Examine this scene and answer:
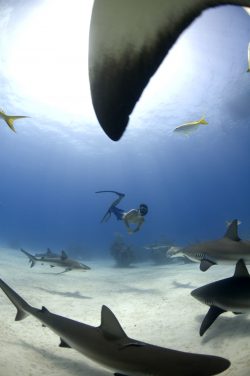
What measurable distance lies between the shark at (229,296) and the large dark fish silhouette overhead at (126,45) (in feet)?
9.36

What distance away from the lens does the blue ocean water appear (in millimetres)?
20016

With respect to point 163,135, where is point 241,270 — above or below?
below

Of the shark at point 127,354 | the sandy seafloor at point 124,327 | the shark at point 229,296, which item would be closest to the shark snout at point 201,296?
the shark at point 229,296

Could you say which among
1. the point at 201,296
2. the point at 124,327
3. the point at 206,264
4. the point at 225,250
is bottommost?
the point at 124,327

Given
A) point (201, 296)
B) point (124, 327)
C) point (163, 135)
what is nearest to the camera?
point (201, 296)

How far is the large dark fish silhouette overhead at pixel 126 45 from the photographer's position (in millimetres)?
1473

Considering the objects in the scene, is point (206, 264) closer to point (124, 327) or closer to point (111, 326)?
point (124, 327)

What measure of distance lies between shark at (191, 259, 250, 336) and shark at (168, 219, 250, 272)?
0.89 m

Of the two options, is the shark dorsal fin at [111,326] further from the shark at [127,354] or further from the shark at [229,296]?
the shark at [229,296]

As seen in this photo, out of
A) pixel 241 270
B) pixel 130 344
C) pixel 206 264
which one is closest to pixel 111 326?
pixel 130 344

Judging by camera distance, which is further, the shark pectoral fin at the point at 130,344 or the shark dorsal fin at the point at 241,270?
the shark dorsal fin at the point at 241,270

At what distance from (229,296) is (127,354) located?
157cm

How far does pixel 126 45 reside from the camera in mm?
1606

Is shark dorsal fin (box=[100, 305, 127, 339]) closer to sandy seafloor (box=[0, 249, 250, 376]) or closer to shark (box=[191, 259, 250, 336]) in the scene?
sandy seafloor (box=[0, 249, 250, 376])
